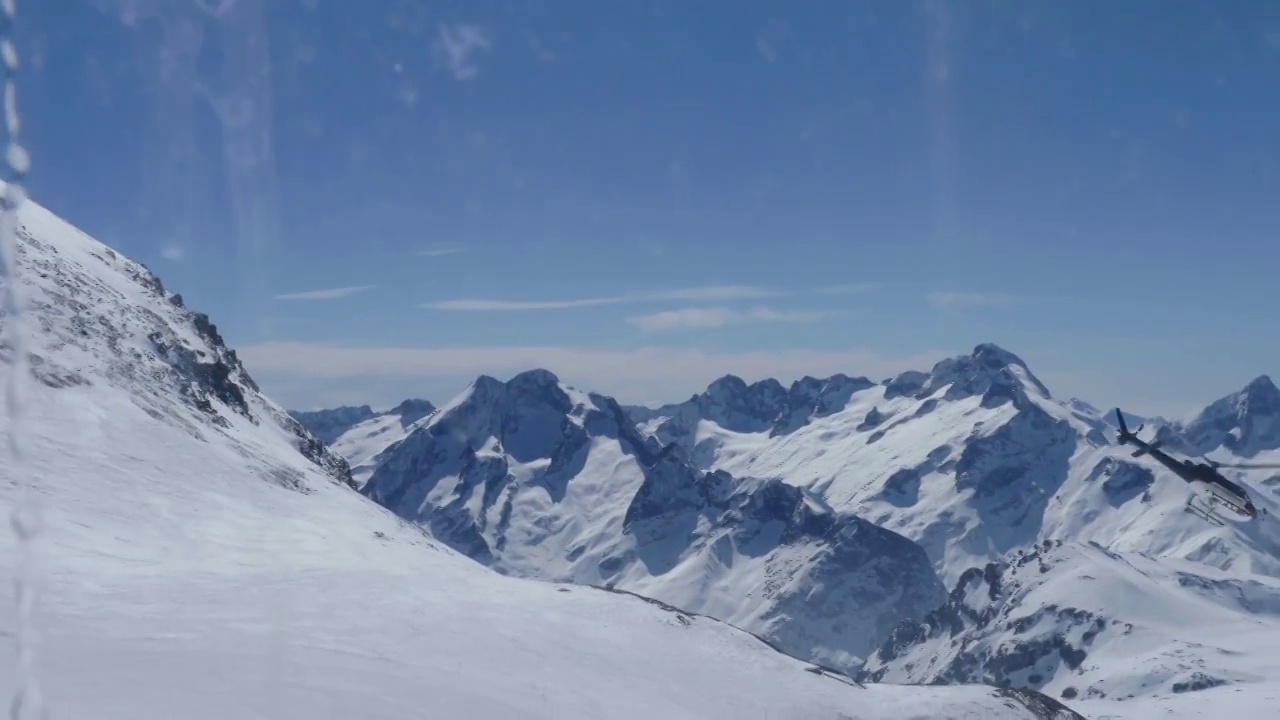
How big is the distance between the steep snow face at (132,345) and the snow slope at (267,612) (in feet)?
Result: 1.41

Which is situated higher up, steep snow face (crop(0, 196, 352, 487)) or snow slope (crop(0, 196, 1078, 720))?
steep snow face (crop(0, 196, 352, 487))

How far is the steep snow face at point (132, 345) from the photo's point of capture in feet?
238

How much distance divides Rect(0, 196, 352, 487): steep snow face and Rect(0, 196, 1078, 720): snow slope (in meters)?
0.43

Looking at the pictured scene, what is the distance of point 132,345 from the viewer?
3418 inches

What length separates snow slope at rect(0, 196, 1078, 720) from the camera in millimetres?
24906

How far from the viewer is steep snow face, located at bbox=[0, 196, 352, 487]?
238 ft

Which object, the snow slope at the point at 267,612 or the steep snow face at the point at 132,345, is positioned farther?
the steep snow face at the point at 132,345

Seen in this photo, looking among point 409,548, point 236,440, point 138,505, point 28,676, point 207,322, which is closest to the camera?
point 28,676

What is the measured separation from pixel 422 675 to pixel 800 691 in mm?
21686

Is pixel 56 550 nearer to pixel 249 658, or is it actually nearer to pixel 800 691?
pixel 249 658

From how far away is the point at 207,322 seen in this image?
122 meters

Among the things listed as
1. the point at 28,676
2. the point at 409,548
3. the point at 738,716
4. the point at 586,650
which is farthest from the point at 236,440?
the point at 28,676

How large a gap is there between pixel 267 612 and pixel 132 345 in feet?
205

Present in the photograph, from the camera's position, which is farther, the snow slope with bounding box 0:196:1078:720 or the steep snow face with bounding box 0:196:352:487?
the steep snow face with bounding box 0:196:352:487
